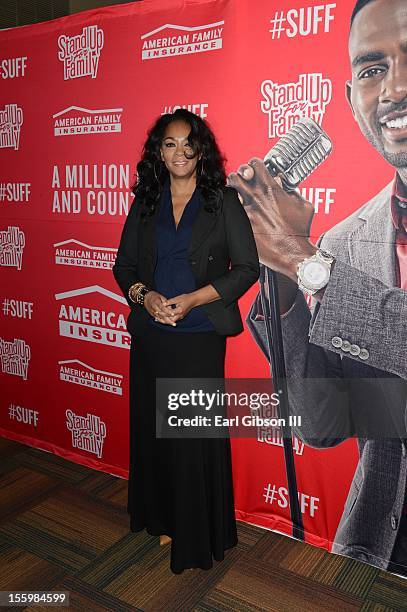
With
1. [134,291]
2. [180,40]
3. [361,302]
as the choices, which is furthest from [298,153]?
[134,291]

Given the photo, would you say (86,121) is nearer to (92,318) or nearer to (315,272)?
(92,318)

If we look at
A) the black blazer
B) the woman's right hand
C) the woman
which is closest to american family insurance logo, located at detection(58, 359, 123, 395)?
the woman

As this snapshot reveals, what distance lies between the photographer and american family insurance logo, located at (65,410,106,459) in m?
2.88

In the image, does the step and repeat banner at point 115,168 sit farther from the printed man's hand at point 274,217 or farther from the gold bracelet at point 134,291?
the gold bracelet at point 134,291

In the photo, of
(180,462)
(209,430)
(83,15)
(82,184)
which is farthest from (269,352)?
(83,15)

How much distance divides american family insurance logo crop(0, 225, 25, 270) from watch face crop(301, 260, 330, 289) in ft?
5.48

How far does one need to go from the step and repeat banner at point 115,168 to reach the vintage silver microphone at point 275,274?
35 millimetres

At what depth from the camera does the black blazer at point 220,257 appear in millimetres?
1933

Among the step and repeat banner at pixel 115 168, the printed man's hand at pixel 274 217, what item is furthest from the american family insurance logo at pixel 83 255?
the printed man's hand at pixel 274 217

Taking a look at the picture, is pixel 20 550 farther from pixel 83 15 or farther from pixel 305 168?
pixel 83 15

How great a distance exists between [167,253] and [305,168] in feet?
2.09

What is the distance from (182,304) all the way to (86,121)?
1.26 m

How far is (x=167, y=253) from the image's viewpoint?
1961 millimetres

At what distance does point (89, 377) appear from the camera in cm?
286
